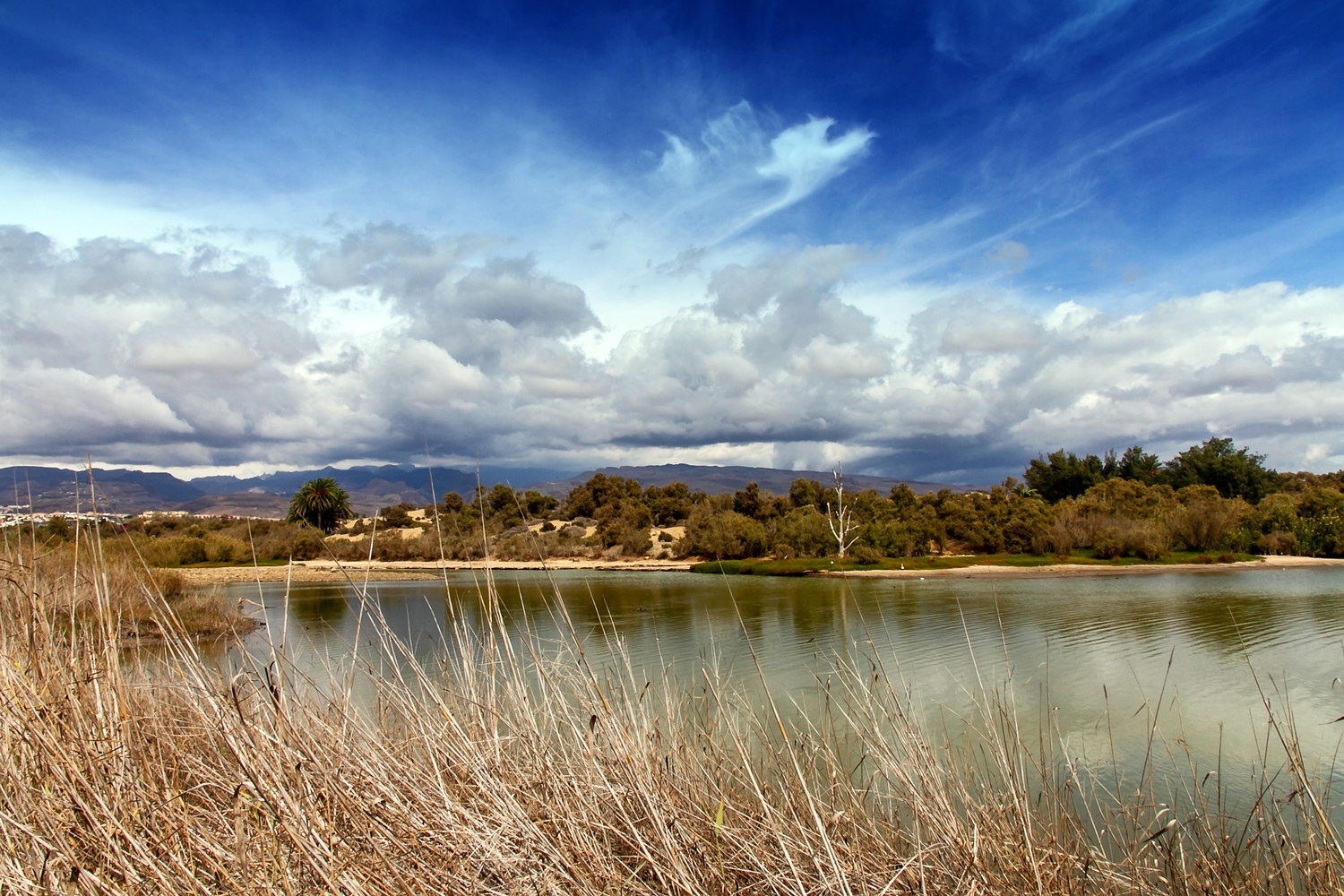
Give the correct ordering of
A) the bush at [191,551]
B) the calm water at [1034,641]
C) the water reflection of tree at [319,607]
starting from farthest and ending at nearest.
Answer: the bush at [191,551], the water reflection of tree at [319,607], the calm water at [1034,641]

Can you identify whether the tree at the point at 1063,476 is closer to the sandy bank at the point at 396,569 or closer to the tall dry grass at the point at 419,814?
the sandy bank at the point at 396,569

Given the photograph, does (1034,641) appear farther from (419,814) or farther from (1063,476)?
(1063,476)

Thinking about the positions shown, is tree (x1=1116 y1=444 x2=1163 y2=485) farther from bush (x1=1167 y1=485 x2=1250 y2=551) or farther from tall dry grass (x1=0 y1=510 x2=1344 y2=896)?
tall dry grass (x1=0 y1=510 x2=1344 y2=896)

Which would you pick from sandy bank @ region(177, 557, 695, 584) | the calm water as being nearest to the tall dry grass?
the calm water

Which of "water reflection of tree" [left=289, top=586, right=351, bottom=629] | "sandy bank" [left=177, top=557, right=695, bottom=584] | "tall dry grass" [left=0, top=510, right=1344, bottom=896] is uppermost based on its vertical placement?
"tall dry grass" [left=0, top=510, right=1344, bottom=896]

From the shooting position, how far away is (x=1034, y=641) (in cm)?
1808

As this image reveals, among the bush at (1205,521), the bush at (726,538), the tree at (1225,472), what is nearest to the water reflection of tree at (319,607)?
the bush at (726,538)

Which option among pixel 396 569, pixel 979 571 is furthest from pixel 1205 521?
pixel 396 569

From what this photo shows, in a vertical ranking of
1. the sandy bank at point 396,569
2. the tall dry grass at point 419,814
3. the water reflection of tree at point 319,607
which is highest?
the tall dry grass at point 419,814

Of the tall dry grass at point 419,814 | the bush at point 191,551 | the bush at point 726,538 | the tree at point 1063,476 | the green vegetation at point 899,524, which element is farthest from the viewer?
the tree at point 1063,476

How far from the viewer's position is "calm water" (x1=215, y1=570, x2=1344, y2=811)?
32.2 ft

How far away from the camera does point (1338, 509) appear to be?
43719mm

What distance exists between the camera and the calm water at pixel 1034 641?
9828 mm

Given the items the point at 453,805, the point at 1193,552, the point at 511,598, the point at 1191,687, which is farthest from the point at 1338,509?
the point at 453,805
